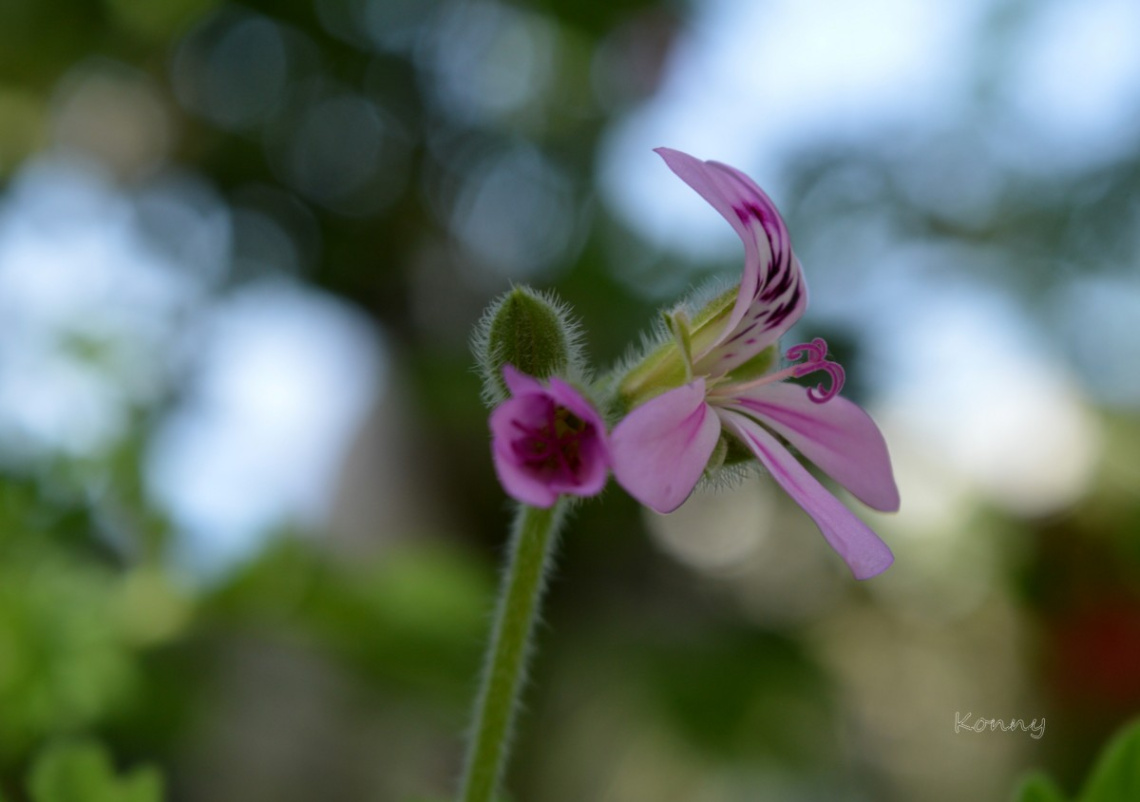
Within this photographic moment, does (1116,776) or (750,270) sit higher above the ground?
(750,270)

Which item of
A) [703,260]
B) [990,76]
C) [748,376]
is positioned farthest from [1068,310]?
[748,376]

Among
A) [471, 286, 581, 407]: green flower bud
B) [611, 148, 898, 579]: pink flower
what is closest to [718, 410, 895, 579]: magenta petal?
[611, 148, 898, 579]: pink flower

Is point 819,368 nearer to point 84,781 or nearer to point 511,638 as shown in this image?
point 511,638

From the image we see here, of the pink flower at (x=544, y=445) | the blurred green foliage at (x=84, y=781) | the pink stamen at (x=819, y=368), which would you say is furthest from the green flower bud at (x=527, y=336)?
the blurred green foliage at (x=84, y=781)

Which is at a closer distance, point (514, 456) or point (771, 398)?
point (514, 456)

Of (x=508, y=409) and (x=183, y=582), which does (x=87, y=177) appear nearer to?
(x=183, y=582)

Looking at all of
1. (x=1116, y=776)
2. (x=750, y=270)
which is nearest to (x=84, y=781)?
(x=750, y=270)
